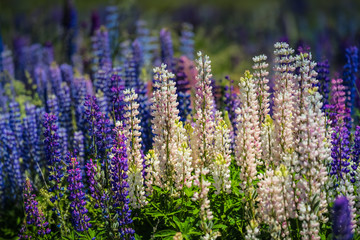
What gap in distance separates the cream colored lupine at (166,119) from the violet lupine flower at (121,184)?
432 millimetres

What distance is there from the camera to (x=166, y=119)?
168 inches

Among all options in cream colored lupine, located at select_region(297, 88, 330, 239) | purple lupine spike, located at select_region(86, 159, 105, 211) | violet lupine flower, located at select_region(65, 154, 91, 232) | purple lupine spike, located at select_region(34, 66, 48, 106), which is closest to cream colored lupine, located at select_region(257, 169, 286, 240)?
cream colored lupine, located at select_region(297, 88, 330, 239)

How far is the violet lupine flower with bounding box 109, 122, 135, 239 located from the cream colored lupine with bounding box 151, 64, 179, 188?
1.42ft

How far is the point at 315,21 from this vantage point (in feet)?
78.2

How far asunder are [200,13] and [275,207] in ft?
81.9

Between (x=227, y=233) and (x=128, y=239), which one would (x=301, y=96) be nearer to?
(x=227, y=233)

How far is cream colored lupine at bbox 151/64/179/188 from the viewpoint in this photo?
4207 millimetres

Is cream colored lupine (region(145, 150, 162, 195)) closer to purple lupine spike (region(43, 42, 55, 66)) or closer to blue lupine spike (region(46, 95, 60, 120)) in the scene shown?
blue lupine spike (region(46, 95, 60, 120))

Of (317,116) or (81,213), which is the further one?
(81,213)

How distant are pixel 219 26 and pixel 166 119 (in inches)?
613

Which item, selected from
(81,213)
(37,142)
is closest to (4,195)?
(37,142)

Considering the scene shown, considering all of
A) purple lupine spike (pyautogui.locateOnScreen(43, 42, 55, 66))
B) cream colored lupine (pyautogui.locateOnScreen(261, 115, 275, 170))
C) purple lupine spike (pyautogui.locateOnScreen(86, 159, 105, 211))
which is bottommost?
purple lupine spike (pyautogui.locateOnScreen(86, 159, 105, 211))

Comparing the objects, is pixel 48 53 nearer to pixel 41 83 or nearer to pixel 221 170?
pixel 41 83

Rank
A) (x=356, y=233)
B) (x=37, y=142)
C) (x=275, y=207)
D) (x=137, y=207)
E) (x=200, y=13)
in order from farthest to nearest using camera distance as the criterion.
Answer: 1. (x=200, y=13)
2. (x=37, y=142)
3. (x=137, y=207)
4. (x=356, y=233)
5. (x=275, y=207)
